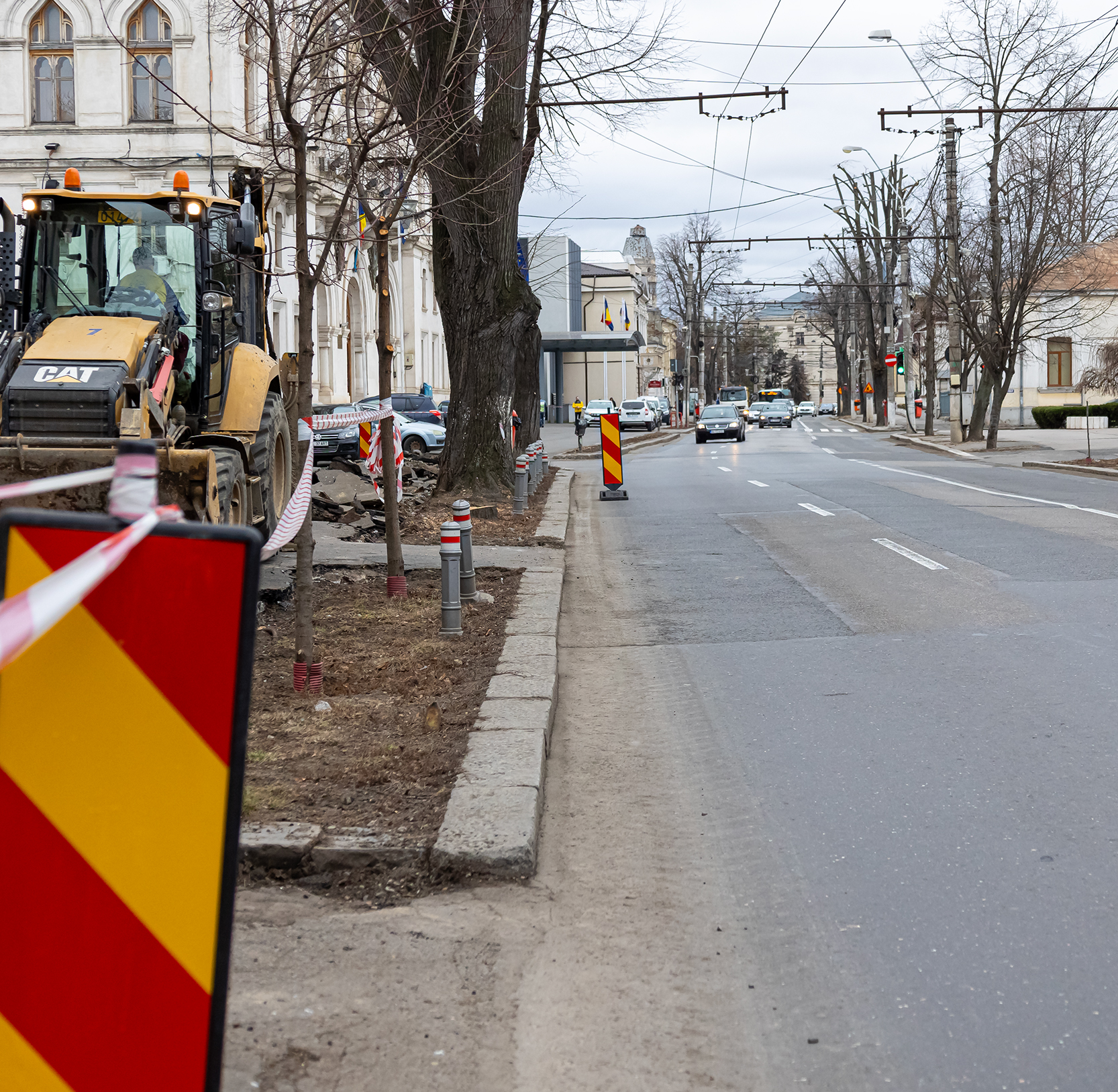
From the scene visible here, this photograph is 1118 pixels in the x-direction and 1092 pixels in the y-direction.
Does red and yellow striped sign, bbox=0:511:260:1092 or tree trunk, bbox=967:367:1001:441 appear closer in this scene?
red and yellow striped sign, bbox=0:511:260:1092

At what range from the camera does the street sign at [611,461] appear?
20.9 m

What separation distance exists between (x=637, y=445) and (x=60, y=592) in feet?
146

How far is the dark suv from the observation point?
34281 mm

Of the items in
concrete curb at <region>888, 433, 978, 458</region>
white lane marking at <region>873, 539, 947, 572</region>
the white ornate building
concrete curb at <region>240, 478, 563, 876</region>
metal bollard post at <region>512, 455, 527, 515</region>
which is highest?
the white ornate building

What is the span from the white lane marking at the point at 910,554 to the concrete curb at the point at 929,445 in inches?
883

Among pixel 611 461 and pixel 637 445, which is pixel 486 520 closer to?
pixel 611 461

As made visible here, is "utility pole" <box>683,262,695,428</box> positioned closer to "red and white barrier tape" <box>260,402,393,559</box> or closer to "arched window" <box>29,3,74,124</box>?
"arched window" <box>29,3,74,124</box>

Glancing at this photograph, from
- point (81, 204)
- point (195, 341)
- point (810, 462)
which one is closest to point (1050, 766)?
point (195, 341)

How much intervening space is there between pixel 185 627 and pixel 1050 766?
4.56 meters

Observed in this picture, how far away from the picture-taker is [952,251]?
3700cm

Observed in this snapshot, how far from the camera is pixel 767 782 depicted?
18.7ft

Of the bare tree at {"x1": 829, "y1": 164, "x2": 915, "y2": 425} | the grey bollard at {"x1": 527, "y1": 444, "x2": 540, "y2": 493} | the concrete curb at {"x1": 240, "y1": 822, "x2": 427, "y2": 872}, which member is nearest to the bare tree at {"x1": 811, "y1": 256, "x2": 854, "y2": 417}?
the bare tree at {"x1": 829, "y1": 164, "x2": 915, "y2": 425}

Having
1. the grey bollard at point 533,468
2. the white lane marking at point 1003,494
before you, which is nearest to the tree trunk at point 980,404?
the white lane marking at point 1003,494

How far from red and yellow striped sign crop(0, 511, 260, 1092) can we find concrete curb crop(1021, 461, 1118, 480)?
25188mm
